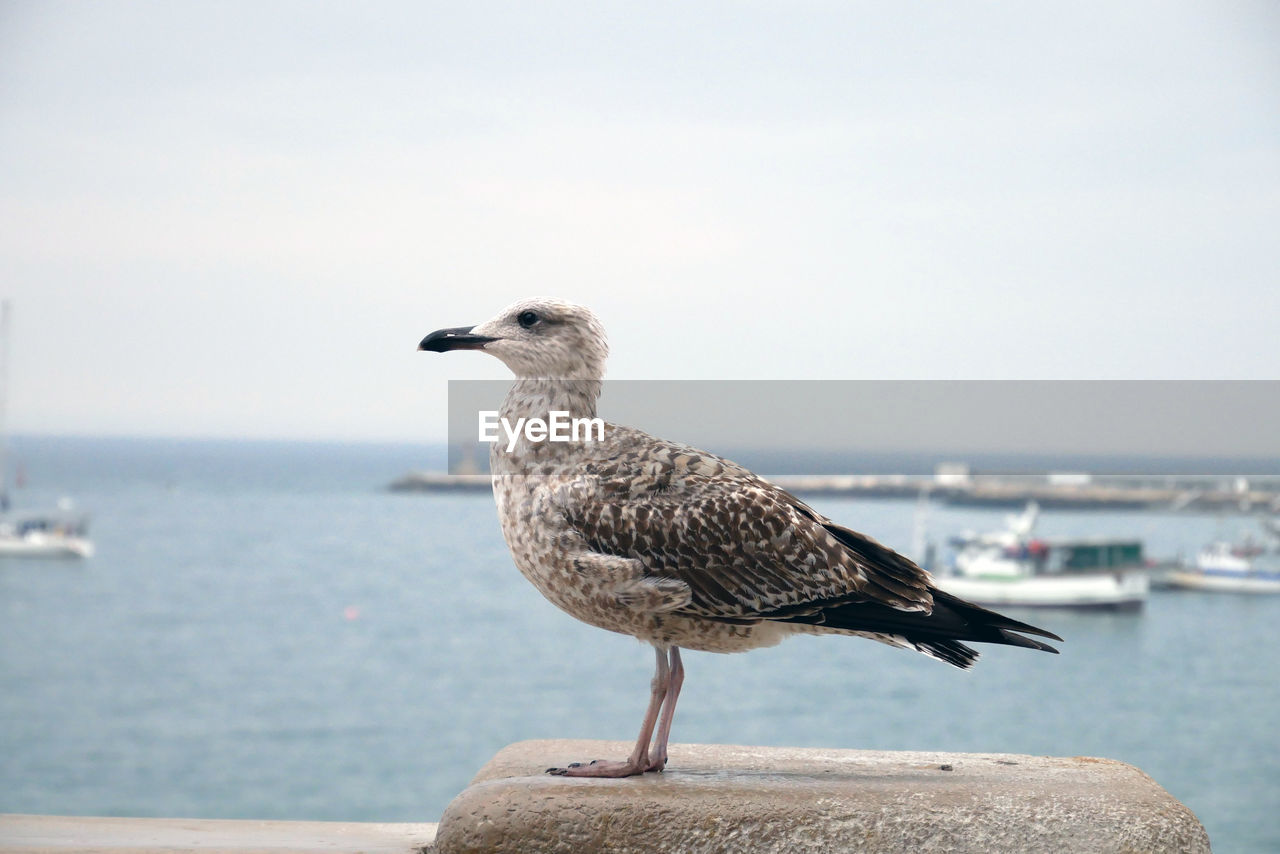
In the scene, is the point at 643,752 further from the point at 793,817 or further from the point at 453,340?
the point at 453,340

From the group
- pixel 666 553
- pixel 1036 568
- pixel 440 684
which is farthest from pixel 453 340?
pixel 440 684

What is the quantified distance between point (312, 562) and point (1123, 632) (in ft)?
173

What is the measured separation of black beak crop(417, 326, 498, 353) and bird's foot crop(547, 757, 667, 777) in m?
1.75

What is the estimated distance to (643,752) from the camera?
5184mm

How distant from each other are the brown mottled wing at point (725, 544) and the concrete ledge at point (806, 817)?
0.71 m

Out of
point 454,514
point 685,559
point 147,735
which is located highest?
point 685,559

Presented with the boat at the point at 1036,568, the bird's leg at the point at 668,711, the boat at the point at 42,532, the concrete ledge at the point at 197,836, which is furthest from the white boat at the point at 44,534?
the bird's leg at the point at 668,711

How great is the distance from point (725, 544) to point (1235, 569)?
53690 mm

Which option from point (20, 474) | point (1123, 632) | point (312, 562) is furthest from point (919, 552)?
point (20, 474)

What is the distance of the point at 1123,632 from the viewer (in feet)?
171

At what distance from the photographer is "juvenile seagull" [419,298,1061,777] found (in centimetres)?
493

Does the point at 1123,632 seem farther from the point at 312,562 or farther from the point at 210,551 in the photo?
the point at 210,551

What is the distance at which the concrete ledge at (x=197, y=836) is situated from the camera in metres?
5.28

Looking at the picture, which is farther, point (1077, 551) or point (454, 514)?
point (454, 514)
